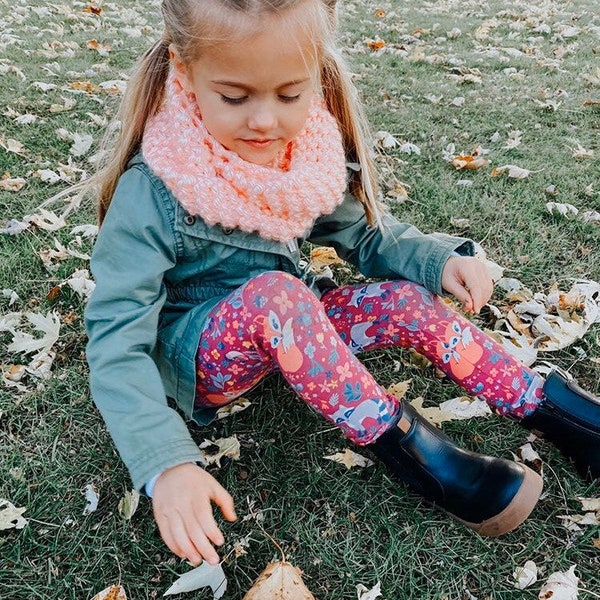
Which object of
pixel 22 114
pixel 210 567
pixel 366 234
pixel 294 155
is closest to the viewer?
pixel 210 567

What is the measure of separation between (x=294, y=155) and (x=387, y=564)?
106cm

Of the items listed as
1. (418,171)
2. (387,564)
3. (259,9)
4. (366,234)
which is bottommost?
(387,564)

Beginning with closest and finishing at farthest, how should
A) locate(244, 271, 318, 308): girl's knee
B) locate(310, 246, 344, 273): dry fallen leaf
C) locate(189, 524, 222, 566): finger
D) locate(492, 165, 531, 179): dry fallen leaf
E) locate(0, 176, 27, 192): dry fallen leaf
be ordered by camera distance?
locate(189, 524, 222, 566): finger < locate(244, 271, 318, 308): girl's knee < locate(310, 246, 344, 273): dry fallen leaf < locate(0, 176, 27, 192): dry fallen leaf < locate(492, 165, 531, 179): dry fallen leaf

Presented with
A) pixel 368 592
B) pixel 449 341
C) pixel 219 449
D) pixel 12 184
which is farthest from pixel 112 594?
pixel 12 184

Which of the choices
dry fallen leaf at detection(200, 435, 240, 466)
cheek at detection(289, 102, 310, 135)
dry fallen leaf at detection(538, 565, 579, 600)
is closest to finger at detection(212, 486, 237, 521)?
dry fallen leaf at detection(200, 435, 240, 466)

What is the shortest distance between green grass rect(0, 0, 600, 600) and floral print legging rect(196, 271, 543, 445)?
0.64 ft

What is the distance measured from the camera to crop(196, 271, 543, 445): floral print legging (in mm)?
1493

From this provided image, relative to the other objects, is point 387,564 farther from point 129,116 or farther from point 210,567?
point 129,116

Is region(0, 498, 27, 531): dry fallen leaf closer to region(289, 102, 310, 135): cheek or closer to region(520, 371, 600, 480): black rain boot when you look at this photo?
region(289, 102, 310, 135): cheek

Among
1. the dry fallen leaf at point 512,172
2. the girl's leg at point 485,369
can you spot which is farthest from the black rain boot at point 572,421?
the dry fallen leaf at point 512,172

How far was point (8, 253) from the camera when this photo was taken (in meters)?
2.48

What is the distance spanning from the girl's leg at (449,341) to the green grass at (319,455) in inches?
6.3

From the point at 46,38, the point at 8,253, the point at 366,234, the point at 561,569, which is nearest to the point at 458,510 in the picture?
the point at 561,569

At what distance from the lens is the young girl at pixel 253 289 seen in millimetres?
1327
